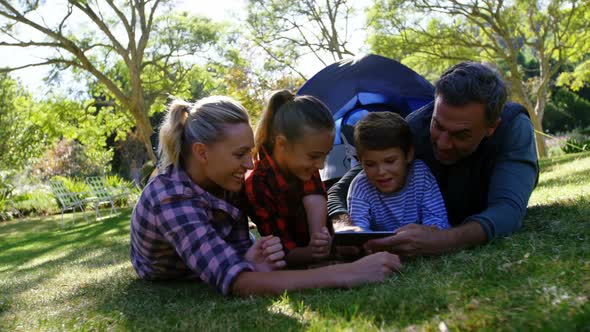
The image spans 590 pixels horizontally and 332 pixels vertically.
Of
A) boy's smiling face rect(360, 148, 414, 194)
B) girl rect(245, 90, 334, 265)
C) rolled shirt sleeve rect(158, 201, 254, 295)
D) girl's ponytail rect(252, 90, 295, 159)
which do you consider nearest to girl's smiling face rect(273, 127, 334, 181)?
girl rect(245, 90, 334, 265)

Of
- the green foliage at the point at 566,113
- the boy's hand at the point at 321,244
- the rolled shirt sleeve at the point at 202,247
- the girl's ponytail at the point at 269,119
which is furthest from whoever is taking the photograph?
the green foliage at the point at 566,113

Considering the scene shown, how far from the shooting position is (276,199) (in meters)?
3.37

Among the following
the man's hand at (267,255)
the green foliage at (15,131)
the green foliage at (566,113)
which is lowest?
the green foliage at (566,113)

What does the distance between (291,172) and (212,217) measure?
69 cm

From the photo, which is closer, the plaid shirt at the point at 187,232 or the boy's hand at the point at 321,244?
the plaid shirt at the point at 187,232

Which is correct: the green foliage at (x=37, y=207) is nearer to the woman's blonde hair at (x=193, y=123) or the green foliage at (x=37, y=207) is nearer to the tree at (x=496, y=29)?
the tree at (x=496, y=29)

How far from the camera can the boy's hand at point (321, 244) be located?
2971 mm

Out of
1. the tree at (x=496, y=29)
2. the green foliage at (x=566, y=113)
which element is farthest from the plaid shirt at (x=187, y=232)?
the green foliage at (x=566, y=113)

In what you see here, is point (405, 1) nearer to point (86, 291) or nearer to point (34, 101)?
point (34, 101)

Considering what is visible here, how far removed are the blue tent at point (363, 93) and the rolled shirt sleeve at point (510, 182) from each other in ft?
8.10

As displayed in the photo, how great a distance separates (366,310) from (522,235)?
53.4 inches

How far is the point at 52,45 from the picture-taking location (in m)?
15.0

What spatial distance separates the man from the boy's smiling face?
0.83 ft

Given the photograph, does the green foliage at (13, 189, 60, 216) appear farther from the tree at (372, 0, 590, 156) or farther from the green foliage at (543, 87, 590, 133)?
the green foliage at (543, 87, 590, 133)
